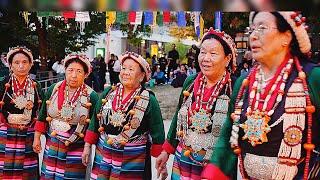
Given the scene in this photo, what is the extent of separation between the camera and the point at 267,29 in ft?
9.71

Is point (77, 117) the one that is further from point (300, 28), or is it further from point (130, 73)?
point (300, 28)

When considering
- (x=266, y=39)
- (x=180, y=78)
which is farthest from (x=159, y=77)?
(x=266, y=39)

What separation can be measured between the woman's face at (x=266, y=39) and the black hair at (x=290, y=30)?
0.07 ft

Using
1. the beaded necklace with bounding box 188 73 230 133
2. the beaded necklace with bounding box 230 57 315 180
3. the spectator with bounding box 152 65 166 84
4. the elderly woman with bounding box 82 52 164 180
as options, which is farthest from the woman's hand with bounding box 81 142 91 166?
the spectator with bounding box 152 65 166 84

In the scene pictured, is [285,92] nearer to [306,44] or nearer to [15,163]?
[306,44]

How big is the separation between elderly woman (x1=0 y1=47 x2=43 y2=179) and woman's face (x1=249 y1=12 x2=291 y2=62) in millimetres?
3180

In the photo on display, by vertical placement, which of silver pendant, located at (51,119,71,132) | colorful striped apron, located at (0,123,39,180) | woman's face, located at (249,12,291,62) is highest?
woman's face, located at (249,12,291,62)

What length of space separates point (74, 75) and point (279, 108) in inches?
105

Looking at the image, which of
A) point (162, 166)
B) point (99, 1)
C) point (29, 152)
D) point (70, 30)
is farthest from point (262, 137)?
point (70, 30)

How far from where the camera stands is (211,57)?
3.94 metres

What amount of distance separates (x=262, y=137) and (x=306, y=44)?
1.83ft

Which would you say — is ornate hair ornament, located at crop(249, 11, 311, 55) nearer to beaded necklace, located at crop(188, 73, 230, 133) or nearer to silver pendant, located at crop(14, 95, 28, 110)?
beaded necklace, located at crop(188, 73, 230, 133)

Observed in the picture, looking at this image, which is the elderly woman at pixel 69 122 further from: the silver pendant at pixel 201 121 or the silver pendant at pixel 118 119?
the silver pendant at pixel 201 121

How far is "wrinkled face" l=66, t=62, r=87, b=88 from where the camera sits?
5.18m
